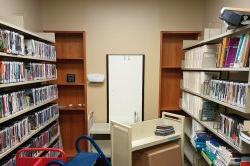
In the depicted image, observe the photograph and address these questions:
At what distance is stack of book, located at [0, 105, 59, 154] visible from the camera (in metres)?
2.15

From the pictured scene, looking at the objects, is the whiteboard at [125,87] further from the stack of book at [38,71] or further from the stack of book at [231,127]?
the stack of book at [231,127]

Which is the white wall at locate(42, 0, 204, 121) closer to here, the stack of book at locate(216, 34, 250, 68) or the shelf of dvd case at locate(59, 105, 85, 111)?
the shelf of dvd case at locate(59, 105, 85, 111)

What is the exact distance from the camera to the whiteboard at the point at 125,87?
13.8 feet

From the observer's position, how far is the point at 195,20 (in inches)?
162

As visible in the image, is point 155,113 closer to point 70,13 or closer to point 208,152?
point 208,152

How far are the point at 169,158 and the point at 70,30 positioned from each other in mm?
2741

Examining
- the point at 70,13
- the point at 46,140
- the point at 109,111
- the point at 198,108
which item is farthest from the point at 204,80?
the point at 70,13

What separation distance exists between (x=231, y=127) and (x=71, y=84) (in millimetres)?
2887

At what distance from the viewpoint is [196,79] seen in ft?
10.3

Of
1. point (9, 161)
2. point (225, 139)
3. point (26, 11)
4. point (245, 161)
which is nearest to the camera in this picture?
point (245, 161)

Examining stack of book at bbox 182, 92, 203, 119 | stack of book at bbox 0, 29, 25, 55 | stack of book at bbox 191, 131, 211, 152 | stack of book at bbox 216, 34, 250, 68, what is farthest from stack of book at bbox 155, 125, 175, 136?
stack of book at bbox 0, 29, 25, 55

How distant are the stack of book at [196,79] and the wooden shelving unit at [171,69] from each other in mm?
550

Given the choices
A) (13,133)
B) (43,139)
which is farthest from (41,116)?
(13,133)

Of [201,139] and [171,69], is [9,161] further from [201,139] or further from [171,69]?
[171,69]
